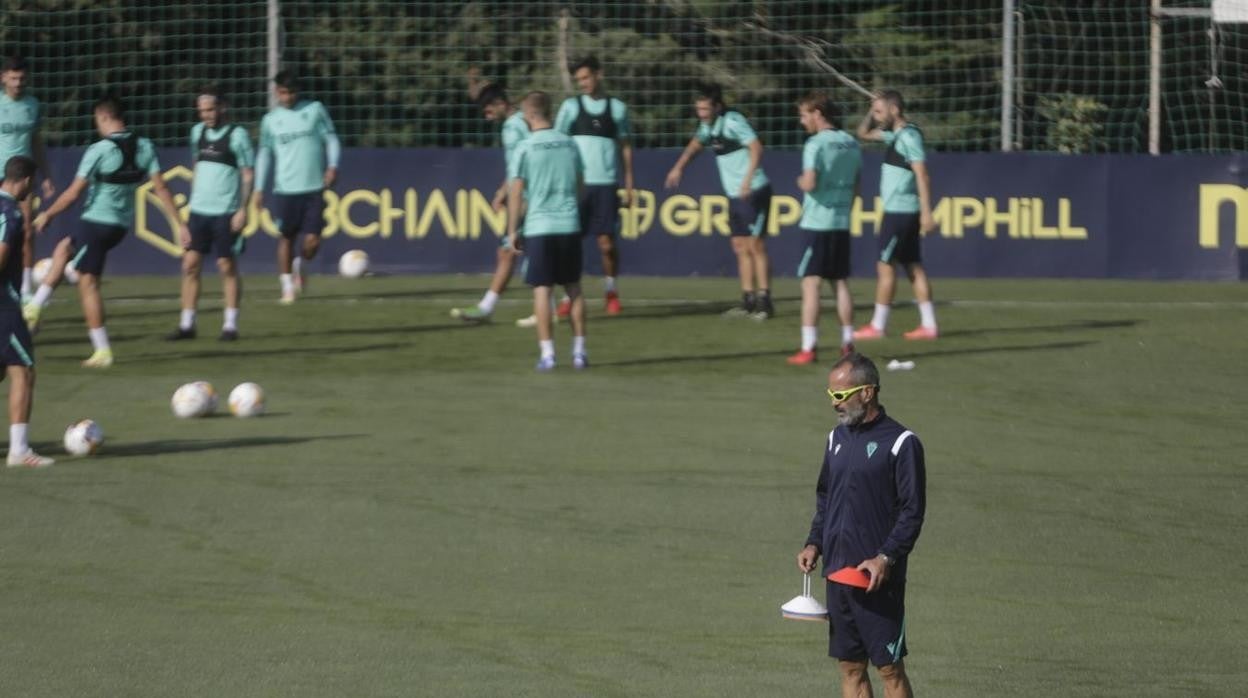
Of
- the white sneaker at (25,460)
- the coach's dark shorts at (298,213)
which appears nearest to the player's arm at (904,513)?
the white sneaker at (25,460)

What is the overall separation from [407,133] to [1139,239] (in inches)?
415

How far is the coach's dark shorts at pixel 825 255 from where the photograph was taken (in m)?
16.3

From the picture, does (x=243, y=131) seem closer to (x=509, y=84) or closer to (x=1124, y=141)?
(x=509, y=84)

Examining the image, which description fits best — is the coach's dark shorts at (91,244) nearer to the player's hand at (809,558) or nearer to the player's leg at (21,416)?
the player's leg at (21,416)

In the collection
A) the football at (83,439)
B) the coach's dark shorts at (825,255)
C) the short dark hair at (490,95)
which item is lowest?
the football at (83,439)

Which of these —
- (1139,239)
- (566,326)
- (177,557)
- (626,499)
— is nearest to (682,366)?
(566,326)

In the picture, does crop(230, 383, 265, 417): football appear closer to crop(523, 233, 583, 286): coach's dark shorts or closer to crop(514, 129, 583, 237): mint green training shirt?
crop(523, 233, 583, 286): coach's dark shorts

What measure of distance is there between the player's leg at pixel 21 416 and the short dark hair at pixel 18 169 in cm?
106

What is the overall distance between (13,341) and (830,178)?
7.00 metres

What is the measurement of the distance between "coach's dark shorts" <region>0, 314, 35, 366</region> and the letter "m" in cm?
1603

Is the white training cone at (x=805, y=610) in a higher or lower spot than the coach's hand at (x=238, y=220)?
lower

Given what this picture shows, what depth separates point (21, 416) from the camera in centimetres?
1173

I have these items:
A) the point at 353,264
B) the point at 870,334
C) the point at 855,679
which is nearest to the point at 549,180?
the point at 870,334

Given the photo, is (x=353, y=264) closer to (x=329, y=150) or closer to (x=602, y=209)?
(x=329, y=150)
